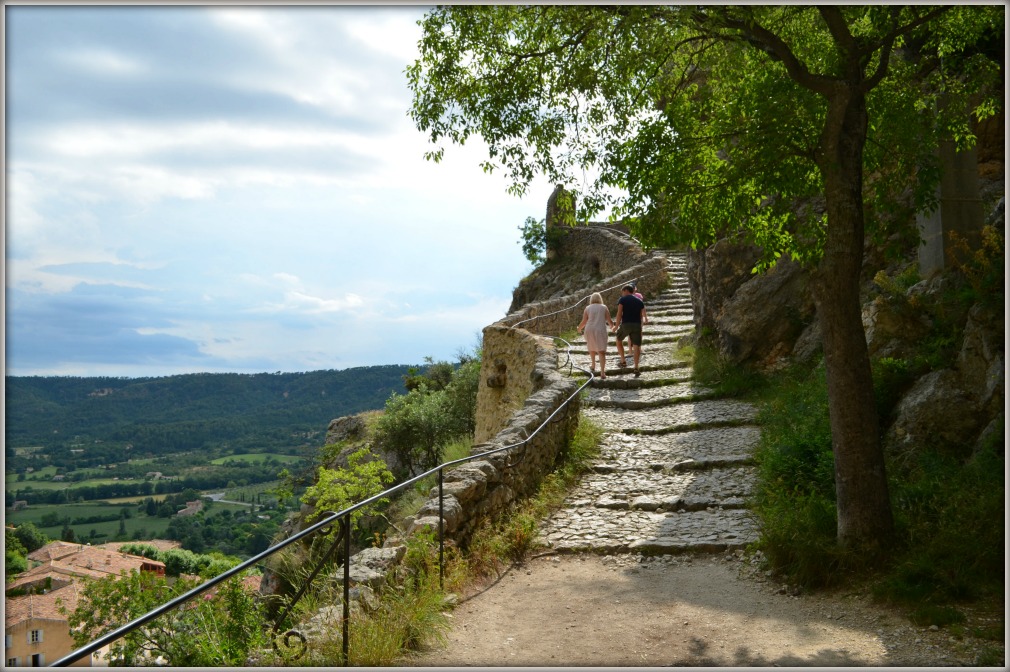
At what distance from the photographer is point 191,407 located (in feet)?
229

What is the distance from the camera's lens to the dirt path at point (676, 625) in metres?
5.17

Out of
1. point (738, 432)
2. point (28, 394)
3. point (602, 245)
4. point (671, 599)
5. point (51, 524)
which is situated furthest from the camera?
point (28, 394)

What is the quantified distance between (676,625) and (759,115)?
4434mm

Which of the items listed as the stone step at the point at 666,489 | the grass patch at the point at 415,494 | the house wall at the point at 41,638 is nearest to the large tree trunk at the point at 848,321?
the stone step at the point at 666,489

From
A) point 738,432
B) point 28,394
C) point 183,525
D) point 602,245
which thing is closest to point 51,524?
point 183,525

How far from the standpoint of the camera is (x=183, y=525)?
3456cm

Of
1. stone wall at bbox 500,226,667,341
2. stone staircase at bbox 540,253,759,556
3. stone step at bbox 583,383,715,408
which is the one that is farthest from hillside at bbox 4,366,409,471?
stone staircase at bbox 540,253,759,556

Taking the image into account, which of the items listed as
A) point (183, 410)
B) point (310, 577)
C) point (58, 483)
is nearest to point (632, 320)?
point (310, 577)

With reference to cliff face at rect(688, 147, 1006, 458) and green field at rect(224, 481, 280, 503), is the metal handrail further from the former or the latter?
green field at rect(224, 481, 280, 503)

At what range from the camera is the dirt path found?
5.17 metres

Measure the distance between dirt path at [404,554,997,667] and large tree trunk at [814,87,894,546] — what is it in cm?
96

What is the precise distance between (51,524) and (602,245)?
30.6 metres

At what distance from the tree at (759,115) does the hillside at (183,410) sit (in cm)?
4709

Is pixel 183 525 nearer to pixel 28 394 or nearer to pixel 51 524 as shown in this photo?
pixel 51 524
